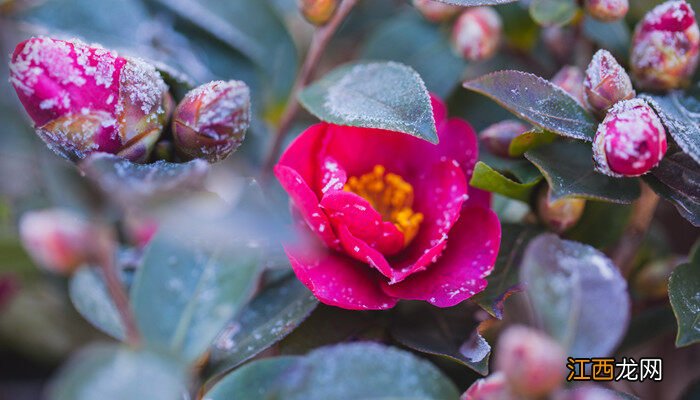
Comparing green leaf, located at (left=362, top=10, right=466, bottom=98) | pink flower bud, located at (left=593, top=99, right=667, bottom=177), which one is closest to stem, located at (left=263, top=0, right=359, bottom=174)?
green leaf, located at (left=362, top=10, right=466, bottom=98)

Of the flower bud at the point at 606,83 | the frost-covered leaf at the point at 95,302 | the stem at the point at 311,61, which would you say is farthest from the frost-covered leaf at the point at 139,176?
the flower bud at the point at 606,83

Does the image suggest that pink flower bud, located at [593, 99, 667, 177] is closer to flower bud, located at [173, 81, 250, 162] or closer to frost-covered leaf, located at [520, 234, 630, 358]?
frost-covered leaf, located at [520, 234, 630, 358]

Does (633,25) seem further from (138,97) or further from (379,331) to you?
(138,97)

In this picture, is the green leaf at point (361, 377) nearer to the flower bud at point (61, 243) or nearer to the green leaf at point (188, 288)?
the green leaf at point (188, 288)

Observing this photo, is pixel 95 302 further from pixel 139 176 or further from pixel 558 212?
pixel 558 212

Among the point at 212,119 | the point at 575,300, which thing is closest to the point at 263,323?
the point at 212,119

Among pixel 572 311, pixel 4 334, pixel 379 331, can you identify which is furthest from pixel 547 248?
pixel 4 334
